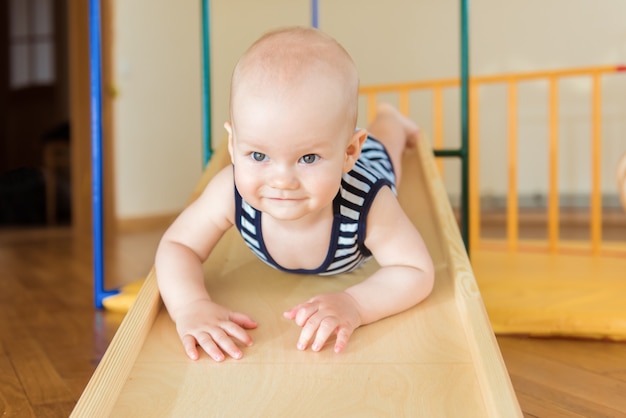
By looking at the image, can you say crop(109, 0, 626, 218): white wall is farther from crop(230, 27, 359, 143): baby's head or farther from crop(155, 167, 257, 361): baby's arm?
crop(230, 27, 359, 143): baby's head

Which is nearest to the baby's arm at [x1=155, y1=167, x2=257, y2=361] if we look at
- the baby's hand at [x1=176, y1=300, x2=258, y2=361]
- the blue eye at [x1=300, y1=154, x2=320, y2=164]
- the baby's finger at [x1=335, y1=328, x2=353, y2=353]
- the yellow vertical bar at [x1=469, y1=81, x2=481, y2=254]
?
the baby's hand at [x1=176, y1=300, x2=258, y2=361]

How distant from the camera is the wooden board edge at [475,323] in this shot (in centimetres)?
71

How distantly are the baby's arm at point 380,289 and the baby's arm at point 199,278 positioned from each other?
79 millimetres

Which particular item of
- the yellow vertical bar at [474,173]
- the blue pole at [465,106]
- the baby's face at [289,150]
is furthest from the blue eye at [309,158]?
the yellow vertical bar at [474,173]

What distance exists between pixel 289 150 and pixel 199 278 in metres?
0.27

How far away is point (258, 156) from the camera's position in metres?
0.79

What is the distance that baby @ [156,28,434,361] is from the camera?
773 millimetres

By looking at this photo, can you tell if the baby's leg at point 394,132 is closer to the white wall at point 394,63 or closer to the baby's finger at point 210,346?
the baby's finger at point 210,346

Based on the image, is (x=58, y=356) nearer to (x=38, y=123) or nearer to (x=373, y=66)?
(x=373, y=66)

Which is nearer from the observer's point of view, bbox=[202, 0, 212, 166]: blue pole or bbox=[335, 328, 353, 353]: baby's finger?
bbox=[335, 328, 353, 353]: baby's finger

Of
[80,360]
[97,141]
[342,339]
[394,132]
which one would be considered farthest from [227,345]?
[97,141]

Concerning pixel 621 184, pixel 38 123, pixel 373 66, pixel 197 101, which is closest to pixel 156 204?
pixel 197 101

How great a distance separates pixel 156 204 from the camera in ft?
12.1

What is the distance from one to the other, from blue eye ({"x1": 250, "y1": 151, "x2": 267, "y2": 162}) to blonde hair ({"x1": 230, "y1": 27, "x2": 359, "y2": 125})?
6 cm
